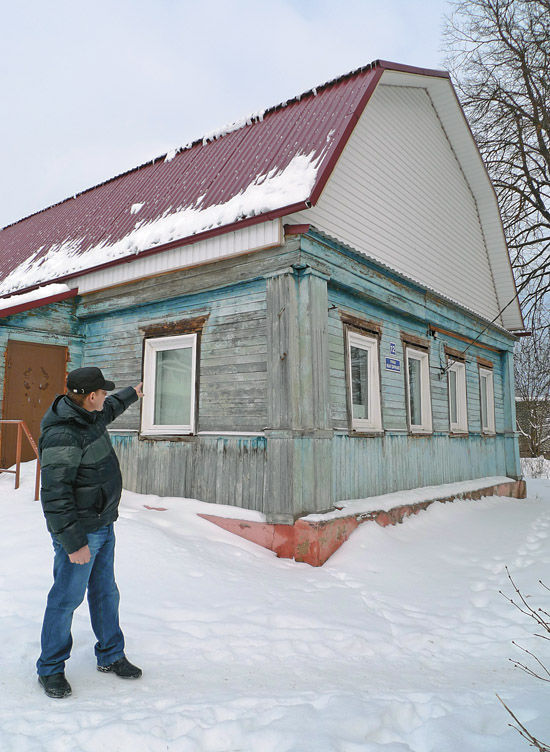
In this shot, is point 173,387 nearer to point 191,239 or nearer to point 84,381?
point 191,239

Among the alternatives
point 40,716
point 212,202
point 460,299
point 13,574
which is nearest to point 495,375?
point 460,299

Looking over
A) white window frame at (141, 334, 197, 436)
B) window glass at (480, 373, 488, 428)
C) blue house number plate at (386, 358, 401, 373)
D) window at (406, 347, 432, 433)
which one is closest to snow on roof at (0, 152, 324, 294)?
white window frame at (141, 334, 197, 436)

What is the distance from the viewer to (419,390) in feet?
30.5

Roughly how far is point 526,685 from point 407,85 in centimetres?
895

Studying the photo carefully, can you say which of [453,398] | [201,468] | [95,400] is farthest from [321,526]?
[453,398]

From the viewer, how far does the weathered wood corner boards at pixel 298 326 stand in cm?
613

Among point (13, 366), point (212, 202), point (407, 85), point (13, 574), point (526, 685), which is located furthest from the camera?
point (407, 85)

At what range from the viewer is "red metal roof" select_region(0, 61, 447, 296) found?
657 centimetres

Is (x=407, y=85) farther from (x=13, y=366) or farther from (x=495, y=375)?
(x=13, y=366)

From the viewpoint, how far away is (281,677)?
3.27 meters

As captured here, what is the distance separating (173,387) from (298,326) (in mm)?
2274

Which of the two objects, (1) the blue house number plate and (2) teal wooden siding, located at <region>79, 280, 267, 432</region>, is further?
(1) the blue house number plate

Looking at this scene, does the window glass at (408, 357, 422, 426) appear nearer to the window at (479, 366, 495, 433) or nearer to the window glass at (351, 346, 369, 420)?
the window glass at (351, 346, 369, 420)

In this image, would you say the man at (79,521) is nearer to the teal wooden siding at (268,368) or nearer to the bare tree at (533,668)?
the bare tree at (533,668)
